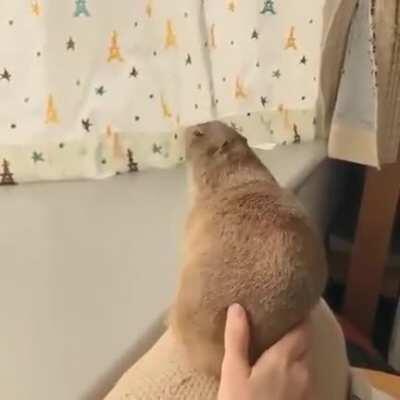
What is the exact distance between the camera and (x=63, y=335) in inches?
39.1

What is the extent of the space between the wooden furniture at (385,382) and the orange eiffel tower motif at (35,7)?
26.2 inches

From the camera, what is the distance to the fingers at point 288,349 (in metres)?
0.70

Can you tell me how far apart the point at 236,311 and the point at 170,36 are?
0.75 m

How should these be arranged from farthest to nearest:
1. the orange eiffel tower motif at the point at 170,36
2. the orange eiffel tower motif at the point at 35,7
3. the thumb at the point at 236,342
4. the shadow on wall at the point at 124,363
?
the orange eiffel tower motif at the point at 170,36 → the orange eiffel tower motif at the point at 35,7 → the shadow on wall at the point at 124,363 → the thumb at the point at 236,342

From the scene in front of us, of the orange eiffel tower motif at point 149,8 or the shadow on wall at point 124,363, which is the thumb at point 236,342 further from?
the orange eiffel tower motif at point 149,8

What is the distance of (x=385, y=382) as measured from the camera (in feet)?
3.66

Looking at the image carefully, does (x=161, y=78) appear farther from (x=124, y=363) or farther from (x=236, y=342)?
(x=236, y=342)

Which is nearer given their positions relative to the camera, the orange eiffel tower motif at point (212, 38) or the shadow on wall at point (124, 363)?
the shadow on wall at point (124, 363)

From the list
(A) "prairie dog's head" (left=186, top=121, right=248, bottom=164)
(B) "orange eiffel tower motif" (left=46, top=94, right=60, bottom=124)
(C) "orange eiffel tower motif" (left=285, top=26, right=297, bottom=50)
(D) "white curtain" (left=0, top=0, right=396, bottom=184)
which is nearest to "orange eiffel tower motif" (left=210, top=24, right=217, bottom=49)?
(D) "white curtain" (left=0, top=0, right=396, bottom=184)

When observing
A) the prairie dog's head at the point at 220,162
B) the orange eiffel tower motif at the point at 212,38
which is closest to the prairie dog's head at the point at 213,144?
the prairie dog's head at the point at 220,162

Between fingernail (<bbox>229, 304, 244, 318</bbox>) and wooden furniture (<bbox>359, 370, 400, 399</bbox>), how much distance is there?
45 cm

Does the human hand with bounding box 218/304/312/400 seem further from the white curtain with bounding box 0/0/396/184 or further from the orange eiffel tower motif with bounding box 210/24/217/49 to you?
the orange eiffel tower motif with bounding box 210/24/217/49

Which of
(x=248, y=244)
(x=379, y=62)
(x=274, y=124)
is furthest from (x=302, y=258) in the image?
(x=274, y=124)

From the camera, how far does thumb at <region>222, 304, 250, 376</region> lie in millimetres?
676
